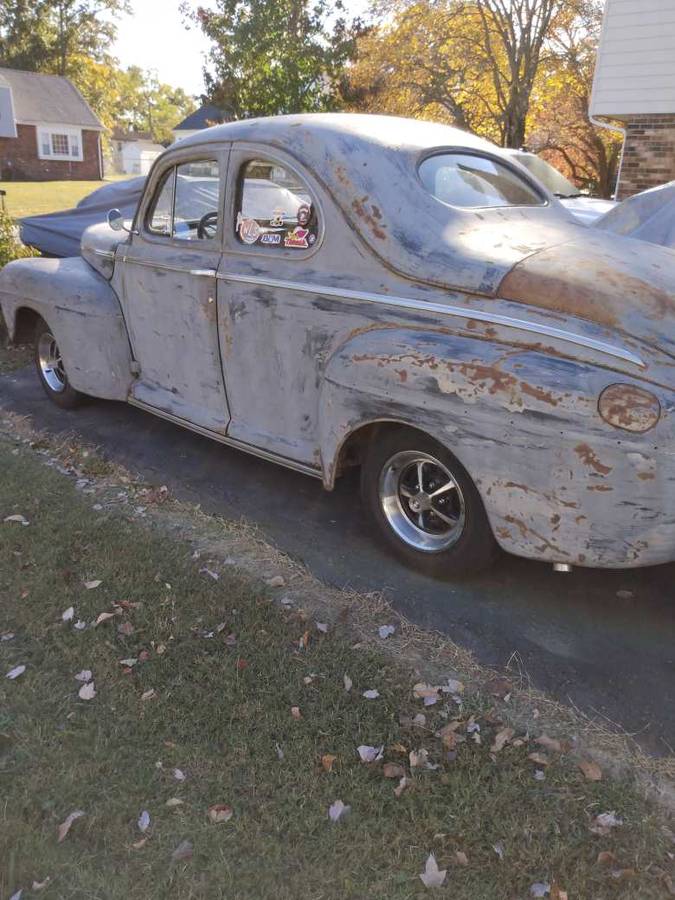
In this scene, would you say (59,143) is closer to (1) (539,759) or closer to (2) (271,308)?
(2) (271,308)

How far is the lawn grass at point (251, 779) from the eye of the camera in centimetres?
208

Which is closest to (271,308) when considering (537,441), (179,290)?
(179,290)

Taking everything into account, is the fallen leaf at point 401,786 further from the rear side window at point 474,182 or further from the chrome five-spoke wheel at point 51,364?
the chrome five-spoke wheel at point 51,364

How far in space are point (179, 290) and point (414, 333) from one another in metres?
1.76

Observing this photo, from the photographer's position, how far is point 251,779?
93.6 inches

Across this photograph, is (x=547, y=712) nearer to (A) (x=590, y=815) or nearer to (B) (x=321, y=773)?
(A) (x=590, y=815)

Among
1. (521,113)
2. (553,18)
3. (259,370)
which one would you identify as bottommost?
(259,370)

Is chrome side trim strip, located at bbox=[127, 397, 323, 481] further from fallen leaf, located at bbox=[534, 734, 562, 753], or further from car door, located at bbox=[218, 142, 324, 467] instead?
fallen leaf, located at bbox=[534, 734, 562, 753]

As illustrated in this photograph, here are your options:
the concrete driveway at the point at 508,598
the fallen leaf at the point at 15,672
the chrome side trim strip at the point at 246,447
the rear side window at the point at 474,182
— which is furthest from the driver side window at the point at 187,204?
the fallen leaf at the point at 15,672

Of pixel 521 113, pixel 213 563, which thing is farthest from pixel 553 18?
pixel 213 563

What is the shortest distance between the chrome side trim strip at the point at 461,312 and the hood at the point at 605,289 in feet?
0.30

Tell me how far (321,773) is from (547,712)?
2.80 ft

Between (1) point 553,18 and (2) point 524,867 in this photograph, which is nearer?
(2) point 524,867

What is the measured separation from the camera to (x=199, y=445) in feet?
17.1
